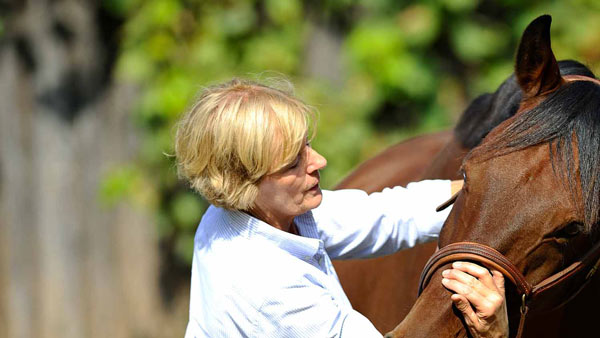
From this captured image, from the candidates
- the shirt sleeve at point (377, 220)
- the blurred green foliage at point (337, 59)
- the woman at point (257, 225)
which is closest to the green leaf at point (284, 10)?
the blurred green foliage at point (337, 59)

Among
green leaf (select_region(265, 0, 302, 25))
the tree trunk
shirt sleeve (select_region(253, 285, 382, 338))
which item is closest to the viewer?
shirt sleeve (select_region(253, 285, 382, 338))

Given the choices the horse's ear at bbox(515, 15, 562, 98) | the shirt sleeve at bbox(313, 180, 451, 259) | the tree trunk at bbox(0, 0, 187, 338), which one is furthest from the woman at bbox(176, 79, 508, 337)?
the tree trunk at bbox(0, 0, 187, 338)

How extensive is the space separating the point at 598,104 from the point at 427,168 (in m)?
A: 0.99

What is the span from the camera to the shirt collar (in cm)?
163

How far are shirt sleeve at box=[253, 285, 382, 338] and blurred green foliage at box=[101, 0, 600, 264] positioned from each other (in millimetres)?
2875

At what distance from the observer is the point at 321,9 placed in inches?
185

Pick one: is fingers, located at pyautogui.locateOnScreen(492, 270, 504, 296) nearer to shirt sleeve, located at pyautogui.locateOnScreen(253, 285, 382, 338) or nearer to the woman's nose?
shirt sleeve, located at pyautogui.locateOnScreen(253, 285, 382, 338)

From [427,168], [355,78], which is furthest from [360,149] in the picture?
[427,168]

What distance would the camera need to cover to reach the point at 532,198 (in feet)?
4.69

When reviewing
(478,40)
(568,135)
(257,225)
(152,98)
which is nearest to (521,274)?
(568,135)

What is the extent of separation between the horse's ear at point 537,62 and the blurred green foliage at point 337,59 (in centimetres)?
269

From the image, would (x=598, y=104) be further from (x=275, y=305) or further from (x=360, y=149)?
(x=360, y=149)

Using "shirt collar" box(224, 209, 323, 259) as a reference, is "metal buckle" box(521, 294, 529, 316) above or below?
below

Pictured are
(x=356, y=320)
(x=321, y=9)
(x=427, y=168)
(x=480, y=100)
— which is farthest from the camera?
(x=321, y=9)
